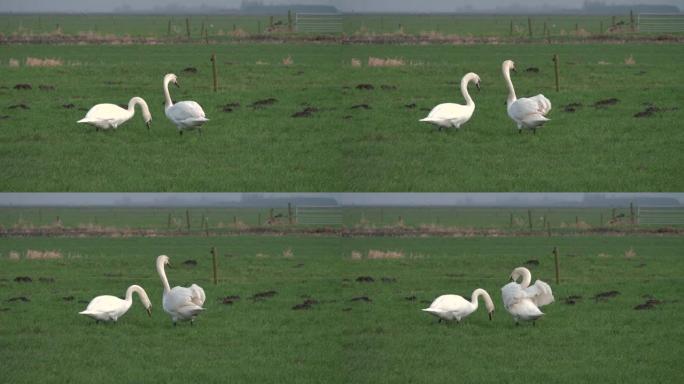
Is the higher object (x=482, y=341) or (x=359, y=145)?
(x=359, y=145)

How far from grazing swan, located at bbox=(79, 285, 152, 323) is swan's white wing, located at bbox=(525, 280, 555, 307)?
3080 mm

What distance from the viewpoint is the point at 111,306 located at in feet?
42.1

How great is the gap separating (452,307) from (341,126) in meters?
1.68

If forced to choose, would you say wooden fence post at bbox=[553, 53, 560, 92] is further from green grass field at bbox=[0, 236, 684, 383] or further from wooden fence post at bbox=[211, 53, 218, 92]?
wooden fence post at bbox=[211, 53, 218, 92]

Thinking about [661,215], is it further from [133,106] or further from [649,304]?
[133,106]

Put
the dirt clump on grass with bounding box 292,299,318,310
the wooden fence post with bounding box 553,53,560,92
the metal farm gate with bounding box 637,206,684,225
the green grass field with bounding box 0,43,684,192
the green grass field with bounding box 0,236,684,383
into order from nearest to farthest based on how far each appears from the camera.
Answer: the green grass field with bounding box 0,236,684,383 → the green grass field with bounding box 0,43,684,192 → the dirt clump on grass with bounding box 292,299,318,310 → the metal farm gate with bounding box 637,206,684,225 → the wooden fence post with bounding box 553,53,560,92

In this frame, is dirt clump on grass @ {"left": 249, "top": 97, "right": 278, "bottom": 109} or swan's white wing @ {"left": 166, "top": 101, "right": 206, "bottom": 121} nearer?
swan's white wing @ {"left": 166, "top": 101, "right": 206, "bottom": 121}

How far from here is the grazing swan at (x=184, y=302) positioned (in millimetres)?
12742

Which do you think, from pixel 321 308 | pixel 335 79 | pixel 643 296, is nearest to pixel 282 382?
pixel 321 308

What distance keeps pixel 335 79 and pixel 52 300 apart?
115 inches

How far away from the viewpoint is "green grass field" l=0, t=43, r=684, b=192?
40.4ft

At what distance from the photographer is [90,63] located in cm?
1366

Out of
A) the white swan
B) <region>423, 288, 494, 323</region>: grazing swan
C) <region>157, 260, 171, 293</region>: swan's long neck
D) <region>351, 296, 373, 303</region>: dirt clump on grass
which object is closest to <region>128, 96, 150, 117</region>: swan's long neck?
<region>157, 260, 171, 293</region>: swan's long neck

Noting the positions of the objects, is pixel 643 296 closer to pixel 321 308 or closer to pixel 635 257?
pixel 635 257
